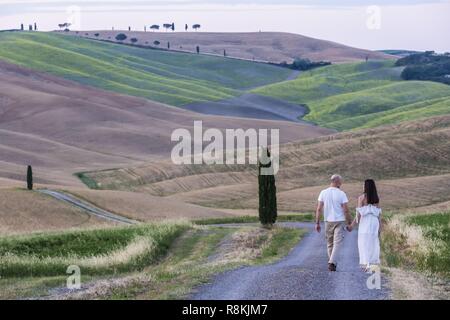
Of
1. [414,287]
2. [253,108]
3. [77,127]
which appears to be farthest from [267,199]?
[253,108]

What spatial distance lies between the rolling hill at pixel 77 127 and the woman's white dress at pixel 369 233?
200 ft

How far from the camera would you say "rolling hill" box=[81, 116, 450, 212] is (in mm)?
71875

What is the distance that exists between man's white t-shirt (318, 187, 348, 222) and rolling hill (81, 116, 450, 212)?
153ft

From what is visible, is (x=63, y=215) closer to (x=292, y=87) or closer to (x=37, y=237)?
(x=37, y=237)

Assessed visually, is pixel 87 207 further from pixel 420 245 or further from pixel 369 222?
pixel 369 222

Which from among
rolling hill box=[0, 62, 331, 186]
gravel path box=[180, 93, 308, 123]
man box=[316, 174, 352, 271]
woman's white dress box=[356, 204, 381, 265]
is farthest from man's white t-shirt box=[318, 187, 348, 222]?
gravel path box=[180, 93, 308, 123]

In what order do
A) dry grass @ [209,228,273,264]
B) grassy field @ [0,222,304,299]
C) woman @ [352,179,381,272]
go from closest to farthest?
grassy field @ [0,222,304,299]
woman @ [352,179,381,272]
dry grass @ [209,228,273,264]

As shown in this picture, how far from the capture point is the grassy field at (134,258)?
64.7 feet

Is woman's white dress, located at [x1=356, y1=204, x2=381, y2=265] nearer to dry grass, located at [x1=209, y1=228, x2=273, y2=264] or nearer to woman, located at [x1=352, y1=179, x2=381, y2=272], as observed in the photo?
woman, located at [x1=352, y1=179, x2=381, y2=272]

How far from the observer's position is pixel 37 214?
5384cm

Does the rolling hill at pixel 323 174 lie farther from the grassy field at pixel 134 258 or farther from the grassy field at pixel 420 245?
the grassy field at pixel 420 245

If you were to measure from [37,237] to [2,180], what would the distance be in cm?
3732
